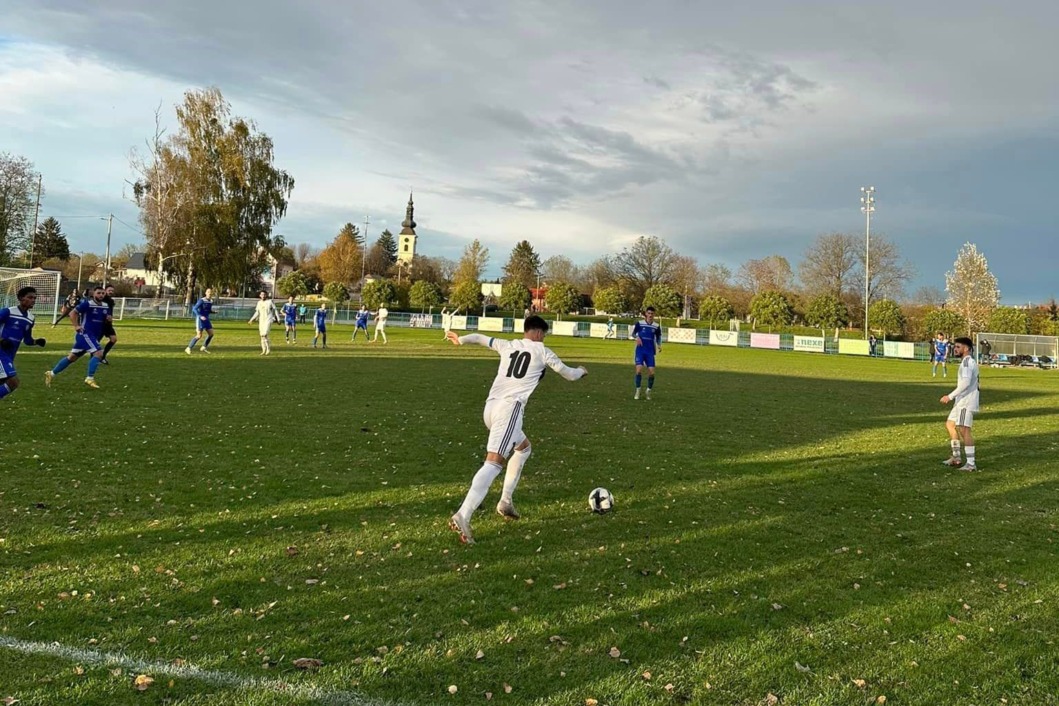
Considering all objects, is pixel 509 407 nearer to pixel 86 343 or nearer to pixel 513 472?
pixel 513 472

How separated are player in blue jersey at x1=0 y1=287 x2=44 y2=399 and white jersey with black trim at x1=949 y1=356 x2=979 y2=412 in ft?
45.4

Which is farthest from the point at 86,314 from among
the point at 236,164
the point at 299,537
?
the point at 236,164

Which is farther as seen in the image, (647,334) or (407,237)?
(407,237)

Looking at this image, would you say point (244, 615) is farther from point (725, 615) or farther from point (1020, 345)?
point (1020, 345)

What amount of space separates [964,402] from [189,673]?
10948 mm

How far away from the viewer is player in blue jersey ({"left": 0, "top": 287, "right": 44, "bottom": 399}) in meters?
9.41

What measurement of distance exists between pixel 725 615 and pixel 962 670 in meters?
1.38

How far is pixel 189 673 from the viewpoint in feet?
11.6

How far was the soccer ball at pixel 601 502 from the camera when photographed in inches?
268

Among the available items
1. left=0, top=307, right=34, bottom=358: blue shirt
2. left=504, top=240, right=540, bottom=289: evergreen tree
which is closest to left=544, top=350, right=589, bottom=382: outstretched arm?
left=0, top=307, right=34, bottom=358: blue shirt

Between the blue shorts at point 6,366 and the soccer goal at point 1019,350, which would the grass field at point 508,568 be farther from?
the soccer goal at point 1019,350

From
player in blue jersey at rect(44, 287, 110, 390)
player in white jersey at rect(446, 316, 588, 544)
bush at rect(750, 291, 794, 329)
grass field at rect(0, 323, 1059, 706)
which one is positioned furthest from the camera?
bush at rect(750, 291, 794, 329)

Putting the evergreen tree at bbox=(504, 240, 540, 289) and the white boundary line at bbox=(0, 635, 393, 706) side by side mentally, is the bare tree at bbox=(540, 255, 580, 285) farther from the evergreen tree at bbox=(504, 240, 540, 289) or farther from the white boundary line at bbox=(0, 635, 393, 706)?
the white boundary line at bbox=(0, 635, 393, 706)

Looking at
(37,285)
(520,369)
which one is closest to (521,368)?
(520,369)
